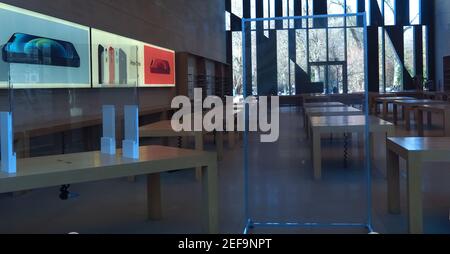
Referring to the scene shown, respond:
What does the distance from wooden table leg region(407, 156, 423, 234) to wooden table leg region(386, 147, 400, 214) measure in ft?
2.65

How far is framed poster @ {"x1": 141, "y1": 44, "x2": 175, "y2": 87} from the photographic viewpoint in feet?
32.7

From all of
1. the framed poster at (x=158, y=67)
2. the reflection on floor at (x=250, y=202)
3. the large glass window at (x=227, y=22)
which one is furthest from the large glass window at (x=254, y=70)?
the large glass window at (x=227, y=22)

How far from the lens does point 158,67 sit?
424 inches

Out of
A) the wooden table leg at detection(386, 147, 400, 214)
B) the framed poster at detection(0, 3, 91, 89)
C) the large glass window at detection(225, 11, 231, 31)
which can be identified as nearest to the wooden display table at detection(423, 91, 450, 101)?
the large glass window at detection(225, 11, 231, 31)

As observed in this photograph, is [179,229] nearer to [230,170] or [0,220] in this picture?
Answer: [0,220]

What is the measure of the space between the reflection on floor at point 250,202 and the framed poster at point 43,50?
1217mm

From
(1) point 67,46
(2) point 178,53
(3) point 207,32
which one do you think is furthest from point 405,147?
(3) point 207,32

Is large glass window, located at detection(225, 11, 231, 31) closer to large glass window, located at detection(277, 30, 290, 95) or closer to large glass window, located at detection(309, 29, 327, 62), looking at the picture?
large glass window, located at detection(277, 30, 290, 95)

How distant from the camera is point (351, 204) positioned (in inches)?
158

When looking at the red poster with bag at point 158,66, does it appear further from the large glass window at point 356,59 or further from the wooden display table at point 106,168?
the wooden display table at point 106,168

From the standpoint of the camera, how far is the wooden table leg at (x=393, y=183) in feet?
12.0

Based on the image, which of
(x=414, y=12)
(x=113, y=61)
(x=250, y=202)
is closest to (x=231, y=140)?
(x=113, y=61)

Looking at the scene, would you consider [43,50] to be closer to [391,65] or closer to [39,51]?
[39,51]

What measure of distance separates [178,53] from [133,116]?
9.45 m
